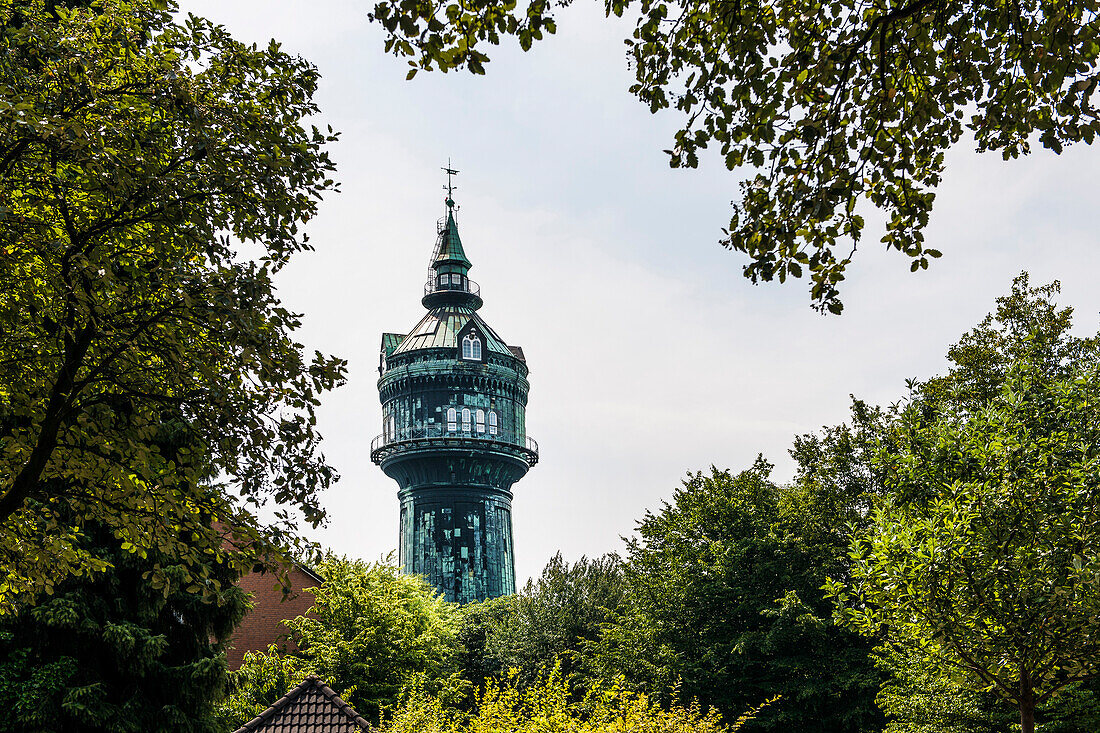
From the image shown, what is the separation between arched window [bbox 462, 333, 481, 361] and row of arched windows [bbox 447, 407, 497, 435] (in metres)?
3.64

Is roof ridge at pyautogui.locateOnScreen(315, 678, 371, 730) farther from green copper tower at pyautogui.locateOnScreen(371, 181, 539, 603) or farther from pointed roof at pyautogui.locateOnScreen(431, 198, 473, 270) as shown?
pointed roof at pyautogui.locateOnScreen(431, 198, 473, 270)

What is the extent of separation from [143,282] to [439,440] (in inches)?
2035

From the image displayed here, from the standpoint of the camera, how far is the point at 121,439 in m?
9.94

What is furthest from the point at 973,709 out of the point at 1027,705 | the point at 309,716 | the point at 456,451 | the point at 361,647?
the point at 456,451

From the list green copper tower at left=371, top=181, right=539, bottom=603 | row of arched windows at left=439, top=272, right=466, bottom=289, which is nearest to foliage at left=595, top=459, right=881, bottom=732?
green copper tower at left=371, top=181, right=539, bottom=603

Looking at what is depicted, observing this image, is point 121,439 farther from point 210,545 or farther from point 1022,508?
point 1022,508

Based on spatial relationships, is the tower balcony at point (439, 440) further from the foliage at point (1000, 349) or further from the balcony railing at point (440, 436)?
the foliage at point (1000, 349)

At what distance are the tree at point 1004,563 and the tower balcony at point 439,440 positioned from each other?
4436cm

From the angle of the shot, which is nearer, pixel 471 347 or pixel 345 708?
pixel 345 708

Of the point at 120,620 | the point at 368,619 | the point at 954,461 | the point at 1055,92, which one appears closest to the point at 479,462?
the point at 368,619

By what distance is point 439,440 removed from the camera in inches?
2427

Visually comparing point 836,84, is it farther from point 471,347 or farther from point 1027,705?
point 471,347

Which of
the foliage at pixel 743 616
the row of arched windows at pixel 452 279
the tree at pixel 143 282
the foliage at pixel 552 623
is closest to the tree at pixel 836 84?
the tree at pixel 143 282

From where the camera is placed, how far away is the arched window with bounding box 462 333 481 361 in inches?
2534
